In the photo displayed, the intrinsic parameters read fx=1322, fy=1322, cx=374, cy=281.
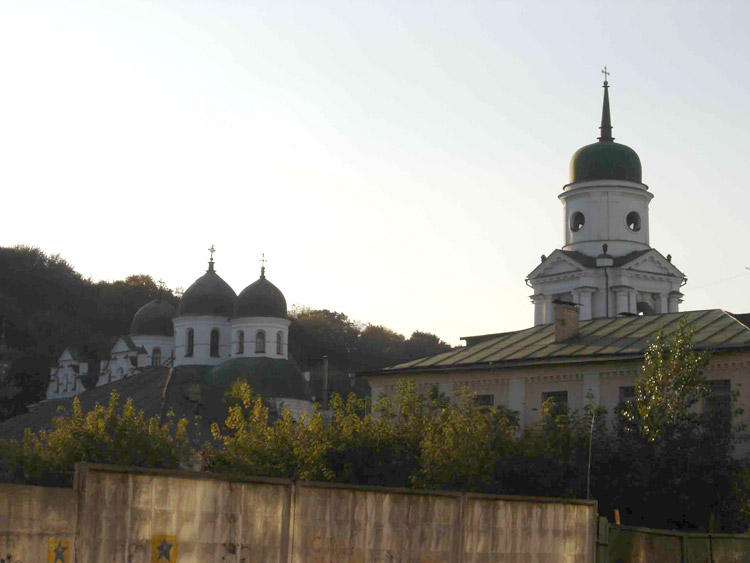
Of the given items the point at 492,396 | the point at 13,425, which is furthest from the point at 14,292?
the point at 492,396

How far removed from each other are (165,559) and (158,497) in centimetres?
74

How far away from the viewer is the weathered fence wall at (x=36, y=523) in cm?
1429

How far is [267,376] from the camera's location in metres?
88.1

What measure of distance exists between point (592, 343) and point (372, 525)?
68.0ft

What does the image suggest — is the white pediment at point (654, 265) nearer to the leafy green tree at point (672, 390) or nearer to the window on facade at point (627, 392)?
the window on facade at point (627, 392)

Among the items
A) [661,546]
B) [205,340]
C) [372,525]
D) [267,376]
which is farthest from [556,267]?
[372,525]

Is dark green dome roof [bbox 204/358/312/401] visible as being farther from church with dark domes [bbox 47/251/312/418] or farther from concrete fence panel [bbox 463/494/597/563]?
concrete fence panel [bbox 463/494/597/563]

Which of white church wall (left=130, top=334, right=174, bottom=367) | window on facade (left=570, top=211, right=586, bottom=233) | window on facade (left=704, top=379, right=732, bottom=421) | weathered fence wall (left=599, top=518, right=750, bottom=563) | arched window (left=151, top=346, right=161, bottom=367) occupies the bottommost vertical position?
weathered fence wall (left=599, top=518, right=750, bottom=563)

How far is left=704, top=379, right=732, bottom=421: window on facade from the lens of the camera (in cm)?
3030

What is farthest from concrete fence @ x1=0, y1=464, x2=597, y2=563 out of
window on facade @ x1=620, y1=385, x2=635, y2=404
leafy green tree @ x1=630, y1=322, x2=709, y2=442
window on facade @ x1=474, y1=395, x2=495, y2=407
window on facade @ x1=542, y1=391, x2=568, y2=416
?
window on facade @ x1=474, y1=395, x2=495, y2=407

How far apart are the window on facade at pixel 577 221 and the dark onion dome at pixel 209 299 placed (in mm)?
33612

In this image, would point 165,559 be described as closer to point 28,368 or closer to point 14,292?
point 28,368

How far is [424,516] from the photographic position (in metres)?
18.6

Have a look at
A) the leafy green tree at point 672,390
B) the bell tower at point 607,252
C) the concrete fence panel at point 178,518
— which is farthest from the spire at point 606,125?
the concrete fence panel at point 178,518
